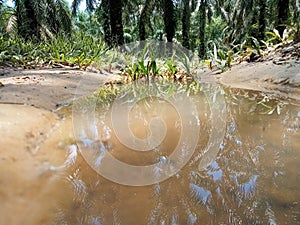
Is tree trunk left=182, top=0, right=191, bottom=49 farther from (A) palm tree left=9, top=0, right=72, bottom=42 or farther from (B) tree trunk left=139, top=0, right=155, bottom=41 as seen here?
(A) palm tree left=9, top=0, right=72, bottom=42

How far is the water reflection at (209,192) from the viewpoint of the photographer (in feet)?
3.74

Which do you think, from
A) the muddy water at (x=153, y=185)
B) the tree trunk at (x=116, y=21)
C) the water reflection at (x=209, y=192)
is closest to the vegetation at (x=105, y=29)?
the tree trunk at (x=116, y=21)

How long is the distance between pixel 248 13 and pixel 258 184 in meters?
13.7

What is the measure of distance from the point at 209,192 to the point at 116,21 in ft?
25.2

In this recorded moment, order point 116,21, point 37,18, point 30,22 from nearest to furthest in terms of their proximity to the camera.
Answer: point 116,21 < point 30,22 < point 37,18

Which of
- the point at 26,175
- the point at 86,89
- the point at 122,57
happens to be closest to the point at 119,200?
the point at 26,175

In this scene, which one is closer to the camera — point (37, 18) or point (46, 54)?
point (46, 54)

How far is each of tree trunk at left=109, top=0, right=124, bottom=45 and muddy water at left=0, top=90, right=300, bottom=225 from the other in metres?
6.58

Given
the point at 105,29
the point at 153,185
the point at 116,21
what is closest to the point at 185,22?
the point at 105,29

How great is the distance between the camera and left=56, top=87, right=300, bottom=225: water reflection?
3.74ft

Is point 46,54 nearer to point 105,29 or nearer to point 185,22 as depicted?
point 105,29

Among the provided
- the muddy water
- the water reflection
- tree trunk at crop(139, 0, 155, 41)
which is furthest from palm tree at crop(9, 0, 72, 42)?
the water reflection

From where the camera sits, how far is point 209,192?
1.32m

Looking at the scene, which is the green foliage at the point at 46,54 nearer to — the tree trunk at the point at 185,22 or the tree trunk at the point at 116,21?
the tree trunk at the point at 116,21
